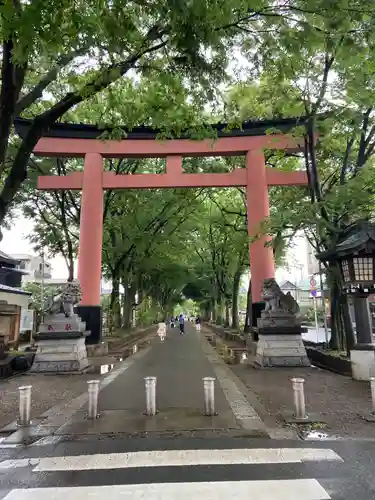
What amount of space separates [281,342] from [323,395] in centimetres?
398

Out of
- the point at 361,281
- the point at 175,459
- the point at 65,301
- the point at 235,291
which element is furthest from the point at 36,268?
the point at 175,459

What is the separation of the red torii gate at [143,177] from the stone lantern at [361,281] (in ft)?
15.8

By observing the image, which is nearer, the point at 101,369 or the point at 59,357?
the point at 59,357

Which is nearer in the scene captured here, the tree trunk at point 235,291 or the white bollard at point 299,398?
the white bollard at point 299,398

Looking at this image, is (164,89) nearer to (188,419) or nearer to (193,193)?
(188,419)

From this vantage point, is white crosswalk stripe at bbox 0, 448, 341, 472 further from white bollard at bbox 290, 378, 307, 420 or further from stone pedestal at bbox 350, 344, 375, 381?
stone pedestal at bbox 350, 344, 375, 381

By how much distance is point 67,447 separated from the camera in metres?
5.28

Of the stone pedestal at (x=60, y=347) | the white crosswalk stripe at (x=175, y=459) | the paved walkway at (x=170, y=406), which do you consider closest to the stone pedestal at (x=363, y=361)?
the paved walkway at (x=170, y=406)

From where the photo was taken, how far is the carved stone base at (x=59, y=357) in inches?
455

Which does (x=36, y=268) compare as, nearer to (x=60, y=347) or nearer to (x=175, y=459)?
(x=60, y=347)

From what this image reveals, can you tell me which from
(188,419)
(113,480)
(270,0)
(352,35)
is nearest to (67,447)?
(113,480)

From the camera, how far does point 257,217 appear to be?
15000 millimetres

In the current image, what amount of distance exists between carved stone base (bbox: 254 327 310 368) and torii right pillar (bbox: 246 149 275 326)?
288 cm

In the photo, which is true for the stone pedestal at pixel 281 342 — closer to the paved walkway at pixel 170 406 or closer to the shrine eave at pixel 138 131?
the paved walkway at pixel 170 406
